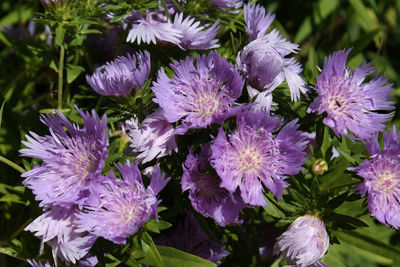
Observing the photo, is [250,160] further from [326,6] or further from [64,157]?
[326,6]

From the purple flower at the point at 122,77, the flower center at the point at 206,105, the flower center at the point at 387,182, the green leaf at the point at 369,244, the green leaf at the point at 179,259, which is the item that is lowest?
the green leaf at the point at 369,244

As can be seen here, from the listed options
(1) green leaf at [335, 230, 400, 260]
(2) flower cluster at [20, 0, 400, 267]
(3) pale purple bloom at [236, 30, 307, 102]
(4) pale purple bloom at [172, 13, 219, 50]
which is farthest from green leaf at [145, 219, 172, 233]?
(1) green leaf at [335, 230, 400, 260]

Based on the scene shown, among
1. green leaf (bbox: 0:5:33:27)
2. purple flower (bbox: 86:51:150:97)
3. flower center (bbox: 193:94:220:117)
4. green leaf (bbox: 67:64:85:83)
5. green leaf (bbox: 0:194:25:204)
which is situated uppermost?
purple flower (bbox: 86:51:150:97)

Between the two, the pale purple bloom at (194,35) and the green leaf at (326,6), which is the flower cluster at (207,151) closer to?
the pale purple bloom at (194,35)

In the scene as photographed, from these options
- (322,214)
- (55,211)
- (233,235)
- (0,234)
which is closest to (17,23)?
(0,234)

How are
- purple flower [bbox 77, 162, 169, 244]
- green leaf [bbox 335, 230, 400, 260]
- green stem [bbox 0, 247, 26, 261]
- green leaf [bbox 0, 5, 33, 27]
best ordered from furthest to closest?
green leaf [bbox 0, 5, 33, 27]
green leaf [bbox 335, 230, 400, 260]
green stem [bbox 0, 247, 26, 261]
purple flower [bbox 77, 162, 169, 244]

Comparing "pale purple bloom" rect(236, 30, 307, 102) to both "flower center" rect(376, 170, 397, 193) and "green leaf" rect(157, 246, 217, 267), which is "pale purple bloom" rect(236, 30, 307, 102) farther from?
"green leaf" rect(157, 246, 217, 267)

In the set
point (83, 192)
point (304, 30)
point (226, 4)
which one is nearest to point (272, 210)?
point (83, 192)

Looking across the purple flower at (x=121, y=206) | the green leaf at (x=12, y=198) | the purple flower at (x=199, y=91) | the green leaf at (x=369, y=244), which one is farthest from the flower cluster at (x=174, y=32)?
the green leaf at (x=369, y=244)
